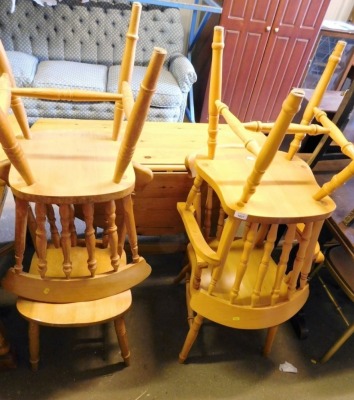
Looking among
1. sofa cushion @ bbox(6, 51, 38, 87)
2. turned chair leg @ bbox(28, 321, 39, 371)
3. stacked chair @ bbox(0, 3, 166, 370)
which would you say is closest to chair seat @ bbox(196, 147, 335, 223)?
stacked chair @ bbox(0, 3, 166, 370)

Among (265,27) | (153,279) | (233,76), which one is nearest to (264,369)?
(153,279)

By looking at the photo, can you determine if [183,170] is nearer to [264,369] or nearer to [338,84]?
[264,369]

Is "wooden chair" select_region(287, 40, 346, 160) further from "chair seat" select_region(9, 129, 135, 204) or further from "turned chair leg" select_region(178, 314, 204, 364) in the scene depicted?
"turned chair leg" select_region(178, 314, 204, 364)

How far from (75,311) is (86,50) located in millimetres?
2303

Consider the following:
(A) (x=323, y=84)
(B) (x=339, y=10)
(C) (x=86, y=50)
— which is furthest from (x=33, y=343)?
(B) (x=339, y=10)

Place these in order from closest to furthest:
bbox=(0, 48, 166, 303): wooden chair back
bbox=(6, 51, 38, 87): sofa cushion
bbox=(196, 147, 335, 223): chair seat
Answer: bbox=(0, 48, 166, 303): wooden chair back < bbox=(196, 147, 335, 223): chair seat < bbox=(6, 51, 38, 87): sofa cushion

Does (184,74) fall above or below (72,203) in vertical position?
below

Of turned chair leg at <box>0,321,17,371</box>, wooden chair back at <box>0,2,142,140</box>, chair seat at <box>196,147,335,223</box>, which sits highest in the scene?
wooden chair back at <box>0,2,142,140</box>

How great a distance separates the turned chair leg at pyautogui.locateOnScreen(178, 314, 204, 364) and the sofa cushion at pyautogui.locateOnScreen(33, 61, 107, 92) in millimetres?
1753

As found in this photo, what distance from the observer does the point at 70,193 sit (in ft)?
2.60

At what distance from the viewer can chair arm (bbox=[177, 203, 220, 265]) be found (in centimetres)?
100

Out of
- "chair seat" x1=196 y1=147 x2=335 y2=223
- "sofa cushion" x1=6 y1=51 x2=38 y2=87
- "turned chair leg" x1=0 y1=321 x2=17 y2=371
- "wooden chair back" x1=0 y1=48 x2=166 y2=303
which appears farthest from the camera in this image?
"sofa cushion" x1=6 y1=51 x2=38 y2=87

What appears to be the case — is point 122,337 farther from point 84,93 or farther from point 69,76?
point 69,76

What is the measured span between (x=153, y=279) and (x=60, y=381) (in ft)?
1.94
